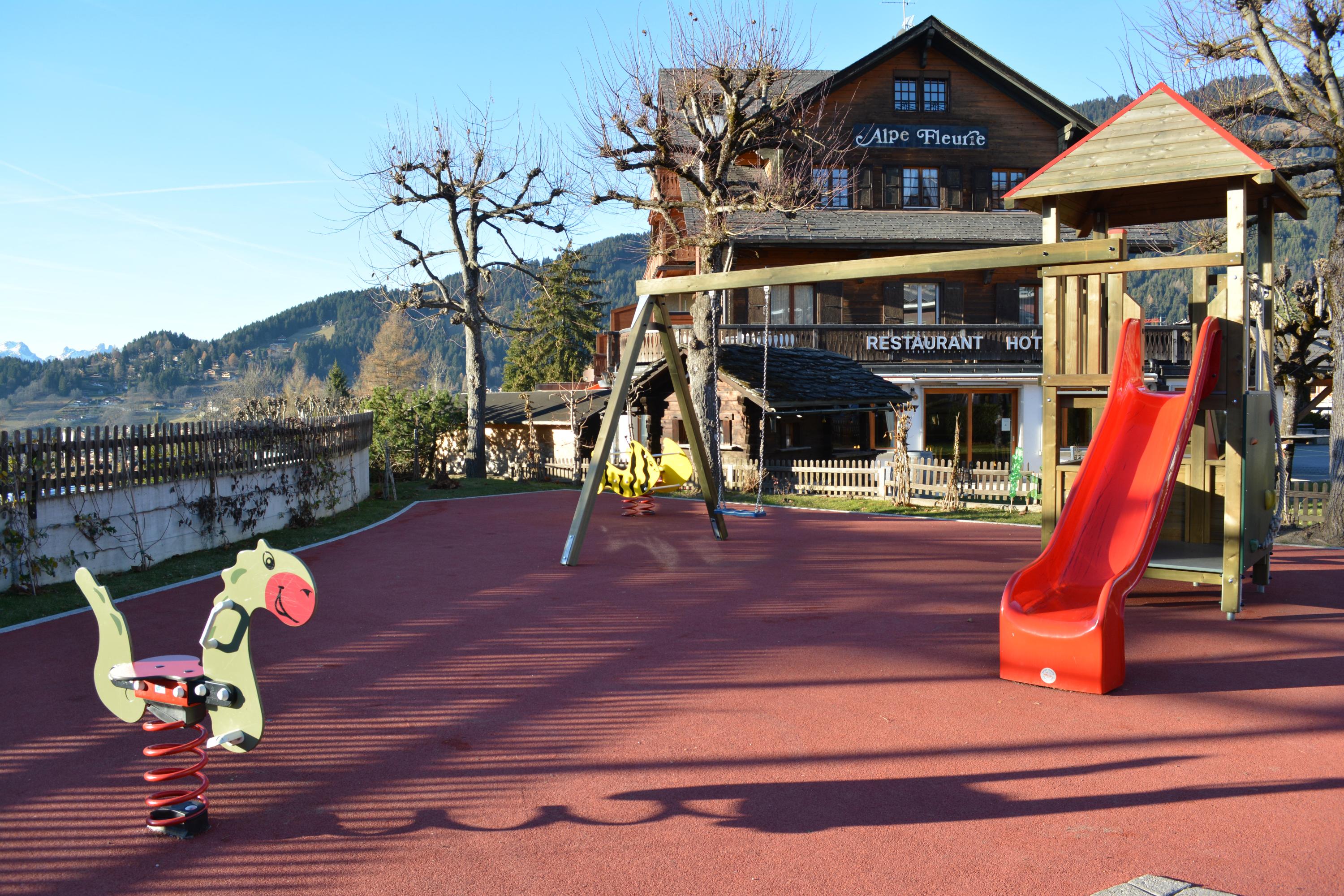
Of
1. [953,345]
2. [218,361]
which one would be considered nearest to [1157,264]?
[953,345]

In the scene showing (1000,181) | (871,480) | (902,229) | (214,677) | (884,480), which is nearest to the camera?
(214,677)

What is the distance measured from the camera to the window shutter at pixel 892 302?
29516mm

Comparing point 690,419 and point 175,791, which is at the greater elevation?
point 690,419

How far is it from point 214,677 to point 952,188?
1190 inches

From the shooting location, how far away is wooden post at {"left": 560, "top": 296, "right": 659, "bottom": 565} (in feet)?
36.1

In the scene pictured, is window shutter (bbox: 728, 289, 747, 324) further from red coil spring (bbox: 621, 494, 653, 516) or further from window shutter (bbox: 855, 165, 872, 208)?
red coil spring (bbox: 621, 494, 653, 516)

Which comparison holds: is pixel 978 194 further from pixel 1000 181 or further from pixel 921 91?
pixel 921 91

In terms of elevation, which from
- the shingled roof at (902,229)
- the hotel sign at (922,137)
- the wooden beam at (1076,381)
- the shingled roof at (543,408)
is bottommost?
the wooden beam at (1076,381)

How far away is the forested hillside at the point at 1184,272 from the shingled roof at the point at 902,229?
73.6 meters

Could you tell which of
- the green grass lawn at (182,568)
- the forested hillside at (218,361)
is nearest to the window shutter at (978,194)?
the green grass lawn at (182,568)

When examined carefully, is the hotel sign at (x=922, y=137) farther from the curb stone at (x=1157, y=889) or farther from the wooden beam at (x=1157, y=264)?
the curb stone at (x=1157, y=889)

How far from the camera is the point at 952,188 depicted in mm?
30656

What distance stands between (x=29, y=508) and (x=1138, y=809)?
10.6 m

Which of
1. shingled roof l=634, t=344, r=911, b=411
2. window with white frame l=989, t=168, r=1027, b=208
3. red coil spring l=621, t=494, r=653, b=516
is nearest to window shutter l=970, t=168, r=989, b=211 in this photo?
window with white frame l=989, t=168, r=1027, b=208
